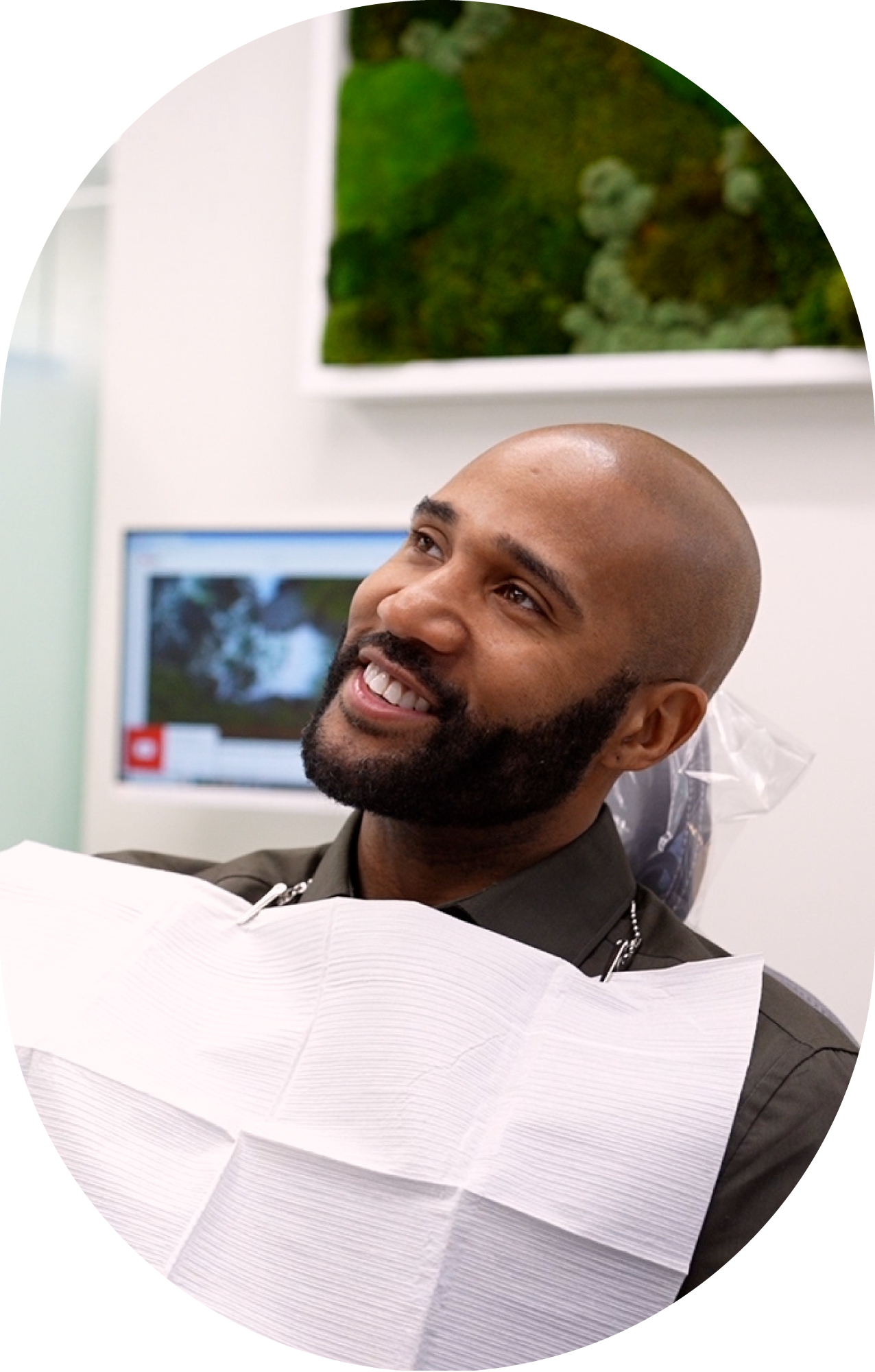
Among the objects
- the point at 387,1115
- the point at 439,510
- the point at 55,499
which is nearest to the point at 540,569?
the point at 439,510

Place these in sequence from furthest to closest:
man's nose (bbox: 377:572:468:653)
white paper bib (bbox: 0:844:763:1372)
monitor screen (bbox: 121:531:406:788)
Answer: monitor screen (bbox: 121:531:406:788) < man's nose (bbox: 377:572:468:653) < white paper bib (bbox: 0:844:763:1372)

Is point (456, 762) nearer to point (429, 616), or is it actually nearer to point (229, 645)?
point (429, 616)

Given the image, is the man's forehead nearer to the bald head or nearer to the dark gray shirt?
the bald head

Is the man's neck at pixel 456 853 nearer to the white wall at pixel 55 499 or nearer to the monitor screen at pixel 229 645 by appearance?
the monitor screen at pixel 229 645

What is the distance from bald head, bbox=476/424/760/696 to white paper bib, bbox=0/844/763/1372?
11.1 inches

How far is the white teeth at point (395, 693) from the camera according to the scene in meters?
1.01

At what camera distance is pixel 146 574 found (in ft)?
8.84

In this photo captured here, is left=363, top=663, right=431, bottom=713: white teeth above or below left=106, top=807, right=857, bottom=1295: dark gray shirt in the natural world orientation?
above

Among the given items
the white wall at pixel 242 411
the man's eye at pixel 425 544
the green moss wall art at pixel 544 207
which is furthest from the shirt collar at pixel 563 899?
the green moss wall art at pixel 544 207

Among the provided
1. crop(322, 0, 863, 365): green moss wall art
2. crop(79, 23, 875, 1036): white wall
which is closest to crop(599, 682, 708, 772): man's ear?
crop(79, 23, 875, 1036): white wall

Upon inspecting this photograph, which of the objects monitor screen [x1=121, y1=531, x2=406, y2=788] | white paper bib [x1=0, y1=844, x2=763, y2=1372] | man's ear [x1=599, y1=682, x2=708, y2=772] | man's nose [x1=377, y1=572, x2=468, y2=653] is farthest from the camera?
monitor screen [x1=121, y1=531, x2=406, y2=788]

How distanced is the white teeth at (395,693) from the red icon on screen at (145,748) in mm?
1722

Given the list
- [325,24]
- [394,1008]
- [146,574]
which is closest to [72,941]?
[394,1008]

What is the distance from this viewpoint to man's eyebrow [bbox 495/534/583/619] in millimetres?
1025
